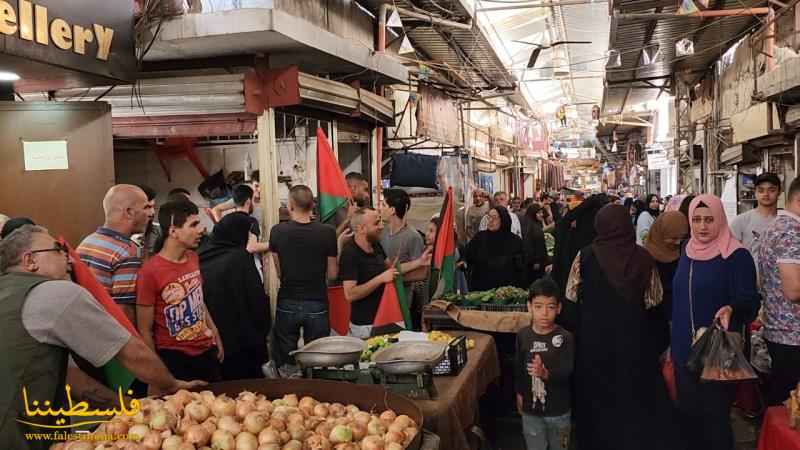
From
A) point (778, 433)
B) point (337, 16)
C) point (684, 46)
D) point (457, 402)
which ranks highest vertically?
point (337, 16)

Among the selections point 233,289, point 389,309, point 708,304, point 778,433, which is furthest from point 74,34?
point 778,433

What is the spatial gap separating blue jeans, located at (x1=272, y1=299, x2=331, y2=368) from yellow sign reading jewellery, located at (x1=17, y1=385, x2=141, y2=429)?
263 cm

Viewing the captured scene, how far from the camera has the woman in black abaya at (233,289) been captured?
5.18 m

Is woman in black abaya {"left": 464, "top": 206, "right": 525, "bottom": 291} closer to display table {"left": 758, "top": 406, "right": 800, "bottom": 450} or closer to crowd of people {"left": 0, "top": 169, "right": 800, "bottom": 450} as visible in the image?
crowd of people {"left": 0, "top": 169, "right": 800, "bottom": 450}

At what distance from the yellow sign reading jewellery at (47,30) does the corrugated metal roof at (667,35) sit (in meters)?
6.02

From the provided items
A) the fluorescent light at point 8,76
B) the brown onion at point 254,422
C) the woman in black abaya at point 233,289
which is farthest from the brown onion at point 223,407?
the fluorescent light at point 8,76

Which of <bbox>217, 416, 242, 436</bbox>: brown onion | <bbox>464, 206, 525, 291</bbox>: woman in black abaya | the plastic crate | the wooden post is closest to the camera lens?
<bbox>217, 416, 242, 436</bbox>: brown onion

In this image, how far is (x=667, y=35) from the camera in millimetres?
10383

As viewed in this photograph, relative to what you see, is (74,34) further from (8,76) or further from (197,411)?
(197,411)

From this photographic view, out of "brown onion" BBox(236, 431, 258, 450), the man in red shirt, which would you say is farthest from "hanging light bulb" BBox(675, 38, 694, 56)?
"brown onion" BBox(236, 431, 258, 450)

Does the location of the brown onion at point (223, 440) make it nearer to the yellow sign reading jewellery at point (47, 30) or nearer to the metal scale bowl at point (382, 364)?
the metal scale bowl at point (382, 364)

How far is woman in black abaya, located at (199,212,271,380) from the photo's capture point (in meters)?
5.18

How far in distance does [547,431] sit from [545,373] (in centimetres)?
47

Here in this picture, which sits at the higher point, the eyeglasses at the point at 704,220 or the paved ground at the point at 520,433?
the eyeglasses at the point at 704,220
